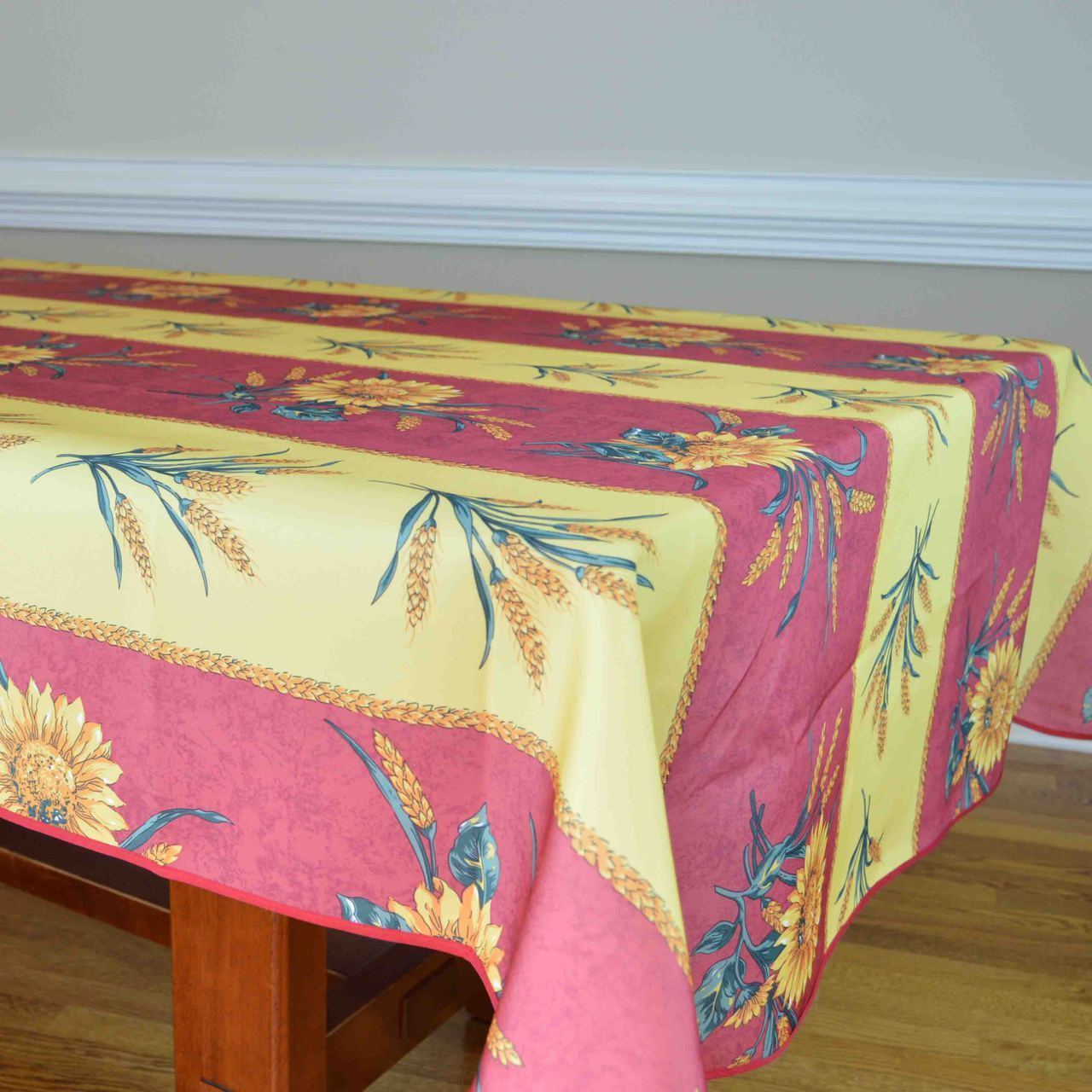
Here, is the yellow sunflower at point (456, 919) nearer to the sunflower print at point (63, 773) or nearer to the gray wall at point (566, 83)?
the sunflower print at point (63, 773)

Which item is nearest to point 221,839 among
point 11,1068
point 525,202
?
point 11,1068

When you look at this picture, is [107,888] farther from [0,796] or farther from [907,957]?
[907,957]

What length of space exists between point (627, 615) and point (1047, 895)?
1.40 metres

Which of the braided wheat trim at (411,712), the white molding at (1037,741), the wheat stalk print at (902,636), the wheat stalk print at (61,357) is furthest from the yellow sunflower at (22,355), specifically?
the white molding at (1037,741)

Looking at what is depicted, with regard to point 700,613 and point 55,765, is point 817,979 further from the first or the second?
point 55,765

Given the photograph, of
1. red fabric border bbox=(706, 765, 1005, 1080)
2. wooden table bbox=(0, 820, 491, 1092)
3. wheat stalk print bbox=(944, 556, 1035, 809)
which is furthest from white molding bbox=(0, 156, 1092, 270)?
wooden table bbox=(0, 820, 491, 1092)

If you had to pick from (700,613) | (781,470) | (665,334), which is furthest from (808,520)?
(665,334)

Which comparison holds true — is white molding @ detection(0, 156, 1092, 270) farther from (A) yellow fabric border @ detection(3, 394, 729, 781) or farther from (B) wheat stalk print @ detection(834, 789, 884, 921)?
(A) yellow fabric border @ detection(3, 394, 729, 781)

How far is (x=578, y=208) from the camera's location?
6.40ft

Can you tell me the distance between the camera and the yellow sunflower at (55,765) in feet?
2.15

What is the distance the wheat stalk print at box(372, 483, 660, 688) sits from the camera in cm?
49

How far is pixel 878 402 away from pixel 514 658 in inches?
19.2

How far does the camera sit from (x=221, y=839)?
0.62m

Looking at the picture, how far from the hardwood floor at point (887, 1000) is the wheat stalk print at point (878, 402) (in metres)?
0.74
